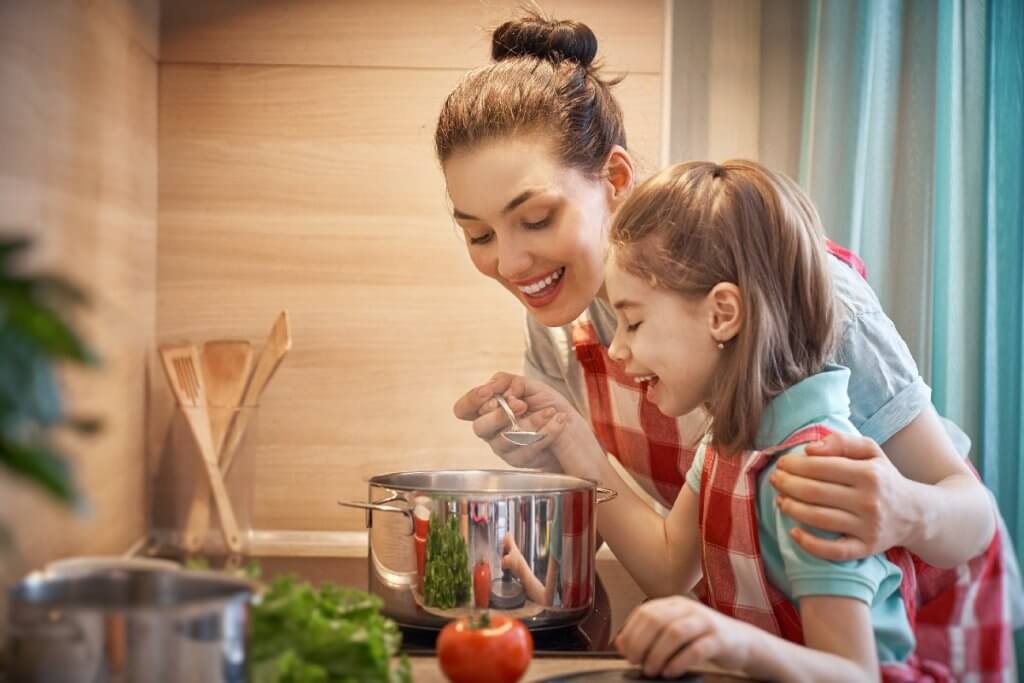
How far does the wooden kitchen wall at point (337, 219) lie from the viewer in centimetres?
178

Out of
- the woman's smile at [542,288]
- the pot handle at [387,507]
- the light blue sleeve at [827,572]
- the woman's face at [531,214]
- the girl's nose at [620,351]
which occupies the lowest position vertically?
the light blue sleeve at [827,572]

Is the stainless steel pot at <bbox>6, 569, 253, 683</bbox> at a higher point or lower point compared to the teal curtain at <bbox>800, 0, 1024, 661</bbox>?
lower

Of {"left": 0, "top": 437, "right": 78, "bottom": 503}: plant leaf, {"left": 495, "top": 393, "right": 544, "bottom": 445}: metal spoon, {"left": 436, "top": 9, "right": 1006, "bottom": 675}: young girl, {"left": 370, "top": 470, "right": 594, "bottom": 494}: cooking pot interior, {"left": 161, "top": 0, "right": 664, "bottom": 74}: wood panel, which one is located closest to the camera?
{"left": 0, "top": 437, "right": 78, "bottom": 503}: plant leaf

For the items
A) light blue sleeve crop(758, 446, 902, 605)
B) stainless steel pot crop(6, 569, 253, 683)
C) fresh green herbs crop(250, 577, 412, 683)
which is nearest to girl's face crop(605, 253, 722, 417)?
light blue sleeve crop(758, 446, 902, 605)

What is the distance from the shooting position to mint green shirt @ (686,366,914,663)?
3.23ft

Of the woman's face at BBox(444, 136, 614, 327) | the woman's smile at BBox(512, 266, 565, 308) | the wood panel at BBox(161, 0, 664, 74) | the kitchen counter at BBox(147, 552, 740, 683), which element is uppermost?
the wood panel at BBox(161, 0, 664, 74)

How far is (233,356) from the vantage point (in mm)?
1670

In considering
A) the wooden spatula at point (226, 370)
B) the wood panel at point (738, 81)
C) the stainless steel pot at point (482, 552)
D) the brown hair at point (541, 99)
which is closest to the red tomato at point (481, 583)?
the stainless steel pot at point (482, 552)

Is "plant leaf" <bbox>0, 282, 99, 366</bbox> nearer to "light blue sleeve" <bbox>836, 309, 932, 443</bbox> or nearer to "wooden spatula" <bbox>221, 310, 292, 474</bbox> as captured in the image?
"light blue sleeve" <bbox>836, 309, 932, 443</bbox>

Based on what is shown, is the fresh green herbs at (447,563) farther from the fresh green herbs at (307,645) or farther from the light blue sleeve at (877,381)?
the light blue sleeve at (877,381)

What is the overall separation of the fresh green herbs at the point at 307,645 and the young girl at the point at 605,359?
0.38 metres

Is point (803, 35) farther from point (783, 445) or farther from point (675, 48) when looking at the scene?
point (783, 445)

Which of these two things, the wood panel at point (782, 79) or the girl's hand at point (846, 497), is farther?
the wood panel at point (782, 79)

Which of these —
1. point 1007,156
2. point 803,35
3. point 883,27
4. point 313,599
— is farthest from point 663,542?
point 803,35
